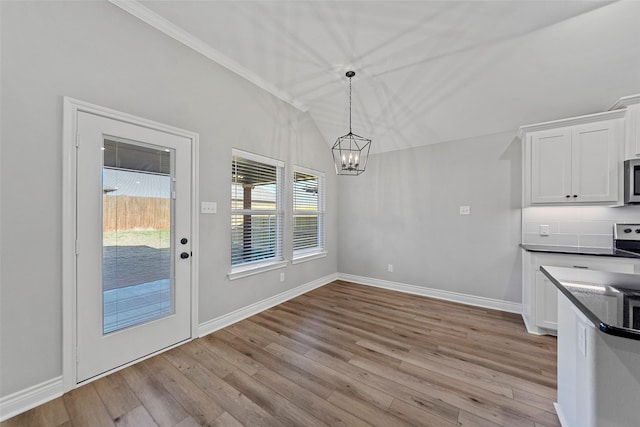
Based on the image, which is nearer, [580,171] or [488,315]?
[580,171]

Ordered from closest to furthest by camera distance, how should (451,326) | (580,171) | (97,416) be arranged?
(97,416), (580,171), (451,326)

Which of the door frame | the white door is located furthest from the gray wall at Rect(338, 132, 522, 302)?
the door frame

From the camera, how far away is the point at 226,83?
298cm

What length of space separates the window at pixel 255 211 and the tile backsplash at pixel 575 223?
3.45 m

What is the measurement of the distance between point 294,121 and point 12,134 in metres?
3.01

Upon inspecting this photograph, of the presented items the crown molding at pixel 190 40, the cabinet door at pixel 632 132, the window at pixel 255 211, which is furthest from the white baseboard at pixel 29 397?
the cabinet door at pixel 632 132

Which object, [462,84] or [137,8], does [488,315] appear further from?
[137,8]

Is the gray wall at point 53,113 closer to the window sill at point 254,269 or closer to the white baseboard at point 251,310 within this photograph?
the white baseboard at point 251,310

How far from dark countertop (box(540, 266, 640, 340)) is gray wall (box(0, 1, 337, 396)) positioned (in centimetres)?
297

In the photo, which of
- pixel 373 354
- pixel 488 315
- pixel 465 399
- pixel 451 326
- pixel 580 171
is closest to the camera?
pixel 465 399

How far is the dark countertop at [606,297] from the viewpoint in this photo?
84 centimetres

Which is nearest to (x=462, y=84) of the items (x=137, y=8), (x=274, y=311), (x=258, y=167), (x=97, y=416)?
(x=258, y=167)

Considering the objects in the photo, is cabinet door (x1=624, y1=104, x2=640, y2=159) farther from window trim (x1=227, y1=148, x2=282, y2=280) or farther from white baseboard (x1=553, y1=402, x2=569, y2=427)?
window trim (x1=227, y1=148, x2=282, y2=280)

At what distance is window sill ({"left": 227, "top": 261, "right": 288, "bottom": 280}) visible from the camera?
122 inches
